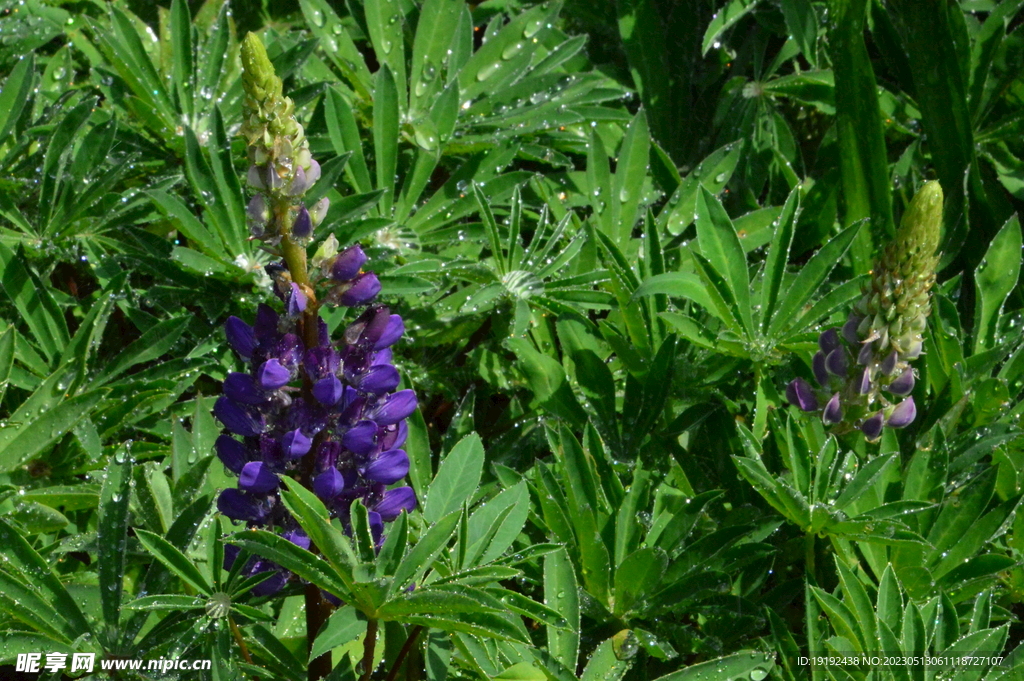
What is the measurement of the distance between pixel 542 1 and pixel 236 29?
973mm

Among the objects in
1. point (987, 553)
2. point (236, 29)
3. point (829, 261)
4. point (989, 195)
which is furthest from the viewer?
point (236, 29)

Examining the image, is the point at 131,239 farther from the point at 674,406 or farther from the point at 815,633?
the point at 815,633

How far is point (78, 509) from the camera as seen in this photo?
2039mm

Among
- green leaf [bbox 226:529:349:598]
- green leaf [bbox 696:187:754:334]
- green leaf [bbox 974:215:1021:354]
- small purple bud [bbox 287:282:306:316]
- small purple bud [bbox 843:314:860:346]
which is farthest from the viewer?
green leaf [bbox 974:215:1021:354]

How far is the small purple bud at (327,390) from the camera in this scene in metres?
1.58

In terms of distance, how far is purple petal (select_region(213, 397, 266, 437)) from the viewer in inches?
65.2

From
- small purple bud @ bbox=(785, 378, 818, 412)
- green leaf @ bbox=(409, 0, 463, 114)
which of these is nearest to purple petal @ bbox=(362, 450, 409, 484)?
small purple bud @ bbox=(785, 378, 818, 412)

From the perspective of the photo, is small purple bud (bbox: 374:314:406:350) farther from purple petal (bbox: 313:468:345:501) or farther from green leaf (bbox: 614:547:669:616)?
green leaf (bbox: 614:547:669:616)

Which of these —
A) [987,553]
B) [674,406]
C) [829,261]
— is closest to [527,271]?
[674,406]

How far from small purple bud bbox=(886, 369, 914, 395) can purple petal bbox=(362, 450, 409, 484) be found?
37.8 inches

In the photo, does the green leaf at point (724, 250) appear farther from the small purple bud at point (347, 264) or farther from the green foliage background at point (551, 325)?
the small purple bud at point (347, 264)

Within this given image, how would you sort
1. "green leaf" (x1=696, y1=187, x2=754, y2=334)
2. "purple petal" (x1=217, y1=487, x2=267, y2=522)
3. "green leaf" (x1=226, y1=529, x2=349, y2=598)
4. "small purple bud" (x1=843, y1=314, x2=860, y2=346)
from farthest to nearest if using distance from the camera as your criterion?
"green leaf" (x1=696, y1=187, x2=754, y2=334) < "small purple bud" (x1=843, y1=314, x2=860, y2=346) < "purple petal" (x1=217, y1=487, x2=267, y2=522) < "green leaf" (x1=226, y1=529, x2=349, y2=598)

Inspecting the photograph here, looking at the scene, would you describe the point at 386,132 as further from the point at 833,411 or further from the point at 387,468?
the point at 833,411

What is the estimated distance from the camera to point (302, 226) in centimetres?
159
